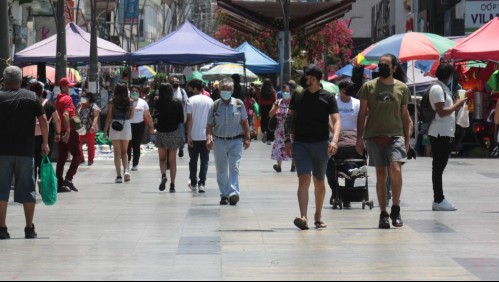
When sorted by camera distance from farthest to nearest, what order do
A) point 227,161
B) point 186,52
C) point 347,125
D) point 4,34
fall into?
point 186,52
point 4,34
point 227,161
point 347,125

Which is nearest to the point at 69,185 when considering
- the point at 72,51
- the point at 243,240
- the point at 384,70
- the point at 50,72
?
the point at 384,70

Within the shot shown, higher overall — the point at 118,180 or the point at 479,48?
the point at 479,48

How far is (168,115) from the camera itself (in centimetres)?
2039

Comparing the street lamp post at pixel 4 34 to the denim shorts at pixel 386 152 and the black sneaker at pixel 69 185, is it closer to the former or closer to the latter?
→ the black sneaker at pixel 69 185

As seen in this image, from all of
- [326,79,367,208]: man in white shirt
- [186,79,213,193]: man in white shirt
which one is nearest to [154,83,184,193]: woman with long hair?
[186,79,213,193]: man in white shirt

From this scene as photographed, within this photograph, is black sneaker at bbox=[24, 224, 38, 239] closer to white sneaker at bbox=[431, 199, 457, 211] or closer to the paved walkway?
the paved walkway

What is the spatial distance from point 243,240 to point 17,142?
2.47 meters

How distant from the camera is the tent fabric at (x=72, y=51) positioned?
110 feet

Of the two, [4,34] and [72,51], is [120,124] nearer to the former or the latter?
[4,34]

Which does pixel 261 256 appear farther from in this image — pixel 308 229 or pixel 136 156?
pixel 136 156

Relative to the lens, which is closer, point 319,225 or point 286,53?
point 319,225

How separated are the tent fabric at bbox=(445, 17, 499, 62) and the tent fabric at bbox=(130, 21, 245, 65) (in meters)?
6.55

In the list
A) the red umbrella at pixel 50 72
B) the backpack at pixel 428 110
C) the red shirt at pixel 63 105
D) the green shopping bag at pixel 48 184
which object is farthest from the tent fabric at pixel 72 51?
the green shopping bag at pixel 48 184

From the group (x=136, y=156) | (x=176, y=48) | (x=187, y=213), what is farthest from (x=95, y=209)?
(x=176, y=48)
